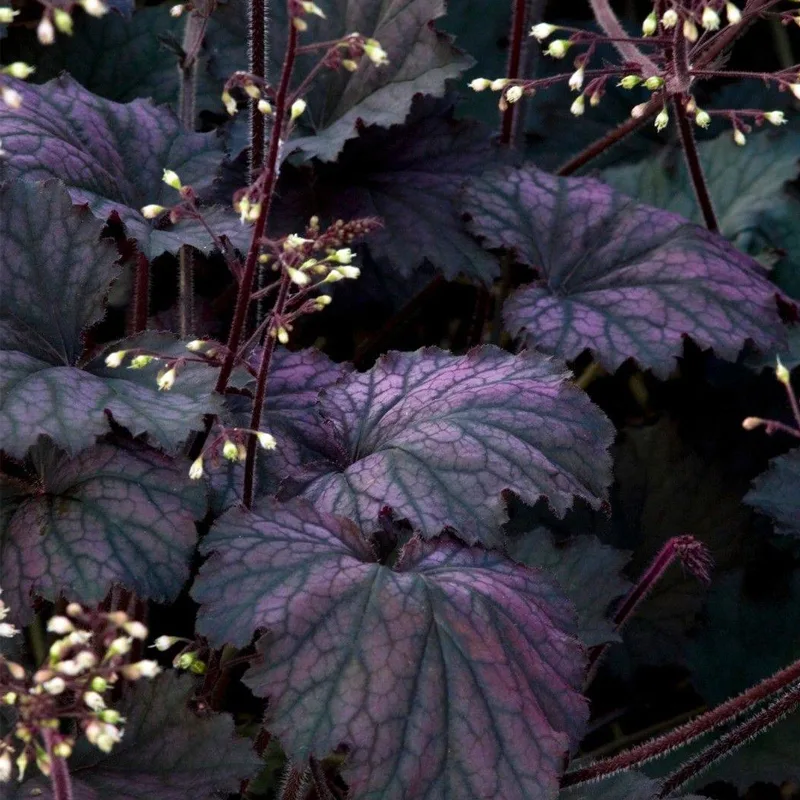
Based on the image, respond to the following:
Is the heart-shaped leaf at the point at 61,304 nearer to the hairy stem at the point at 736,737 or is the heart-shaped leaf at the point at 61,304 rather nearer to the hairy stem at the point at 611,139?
the hairy stem at the point at 736,737

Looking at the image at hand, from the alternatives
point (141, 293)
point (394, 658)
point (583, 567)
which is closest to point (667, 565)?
point (583, 567)

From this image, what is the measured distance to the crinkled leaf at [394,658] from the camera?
48.6 inches

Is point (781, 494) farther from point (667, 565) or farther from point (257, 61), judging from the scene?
point (257, 61)

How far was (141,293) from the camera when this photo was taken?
1819 mm

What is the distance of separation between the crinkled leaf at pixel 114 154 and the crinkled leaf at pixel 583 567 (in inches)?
27.0

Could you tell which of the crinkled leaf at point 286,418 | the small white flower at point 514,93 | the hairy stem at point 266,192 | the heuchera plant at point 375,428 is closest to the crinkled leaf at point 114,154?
the heuchera plant at point 375,428

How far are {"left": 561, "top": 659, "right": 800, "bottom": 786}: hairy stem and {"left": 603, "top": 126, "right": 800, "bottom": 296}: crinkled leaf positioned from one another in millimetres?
1166

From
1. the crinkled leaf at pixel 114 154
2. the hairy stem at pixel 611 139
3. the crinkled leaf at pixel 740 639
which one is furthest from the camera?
the hairy stem at pixel 611 139

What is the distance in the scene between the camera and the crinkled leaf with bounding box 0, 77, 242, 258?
1.69 m

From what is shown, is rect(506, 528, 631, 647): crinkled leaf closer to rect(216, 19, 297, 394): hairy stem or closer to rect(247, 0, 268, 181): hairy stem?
rect(216, 19, 297, 394): hairy stem

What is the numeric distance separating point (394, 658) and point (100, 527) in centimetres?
40

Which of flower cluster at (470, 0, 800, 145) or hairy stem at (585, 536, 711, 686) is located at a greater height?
flower cluster at (470, 0, 800, 145)

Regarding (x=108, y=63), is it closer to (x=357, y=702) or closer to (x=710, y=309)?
(x=710, y=309)

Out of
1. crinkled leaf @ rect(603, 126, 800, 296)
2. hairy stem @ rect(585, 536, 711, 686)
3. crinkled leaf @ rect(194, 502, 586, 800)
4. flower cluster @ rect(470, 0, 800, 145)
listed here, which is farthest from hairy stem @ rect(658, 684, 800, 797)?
crinkled leaf @ rect(603, 126, 800, 296)
